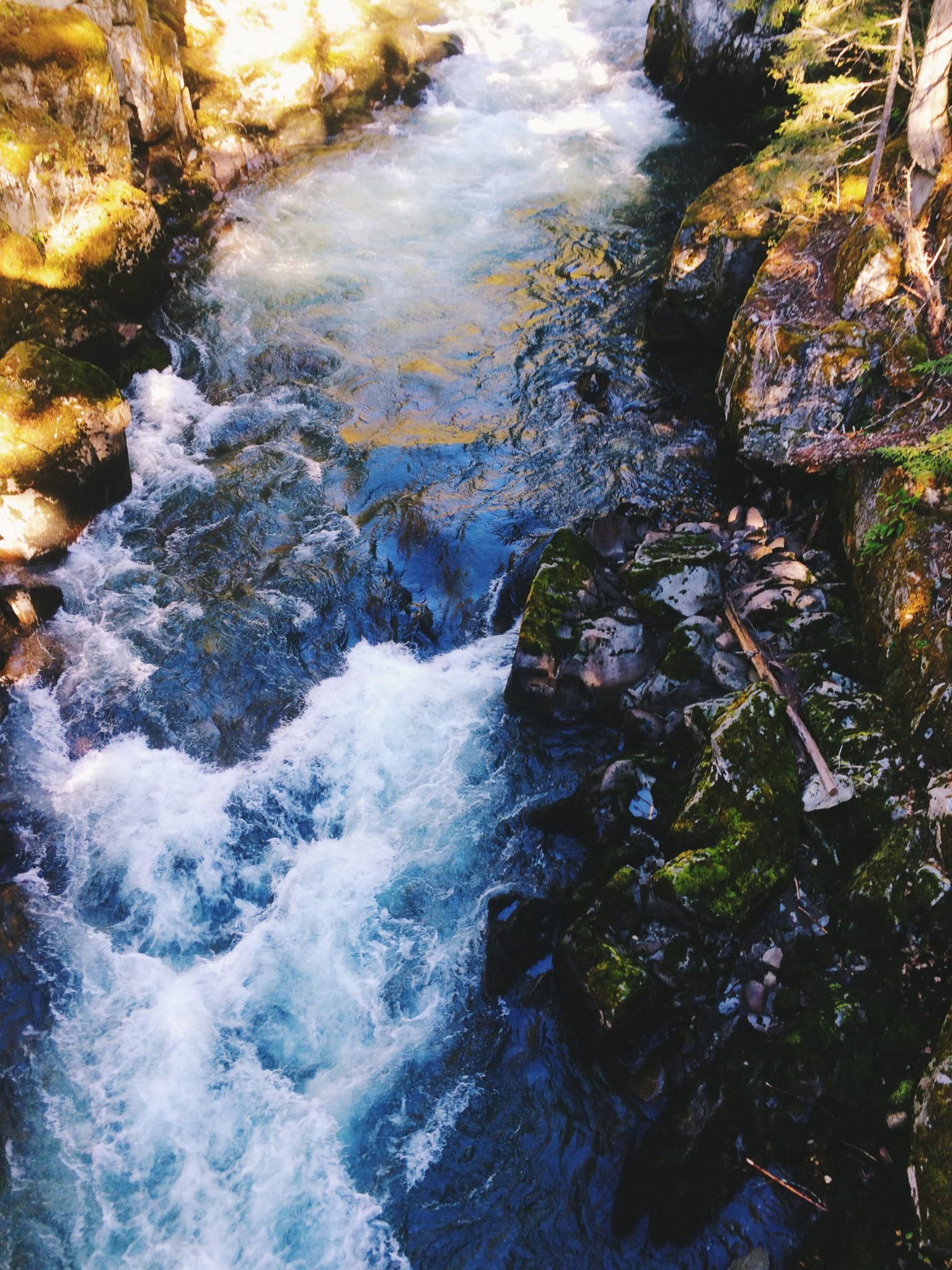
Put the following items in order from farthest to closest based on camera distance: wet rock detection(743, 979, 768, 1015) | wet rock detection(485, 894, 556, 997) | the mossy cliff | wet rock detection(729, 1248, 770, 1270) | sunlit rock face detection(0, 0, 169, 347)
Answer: sunlit rock face detection(0, 0, 169, 347) < the mossy cliff < wet rock detection(485, 894, 556, 997) < wet rock detection(743, 979, 768, 1015) < wet rock detection(729, 1248, 770, 1270)

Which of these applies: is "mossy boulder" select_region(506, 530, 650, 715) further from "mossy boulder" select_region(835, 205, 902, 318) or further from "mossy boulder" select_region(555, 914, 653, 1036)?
Result: "mossy boulder" select_region(835, 205, 902, 318)

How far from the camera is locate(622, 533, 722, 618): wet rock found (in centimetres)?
844

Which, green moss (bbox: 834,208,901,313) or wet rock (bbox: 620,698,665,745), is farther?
green moss (bbox: 834,208,901,313)

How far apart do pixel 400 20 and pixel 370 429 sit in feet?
52.6

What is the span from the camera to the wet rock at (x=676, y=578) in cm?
844

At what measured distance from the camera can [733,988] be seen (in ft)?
19.8

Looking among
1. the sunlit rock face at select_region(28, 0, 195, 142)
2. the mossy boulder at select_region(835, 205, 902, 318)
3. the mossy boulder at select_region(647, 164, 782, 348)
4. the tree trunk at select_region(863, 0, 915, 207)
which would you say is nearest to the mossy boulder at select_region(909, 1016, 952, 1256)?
the mossy boulder at select_region(835, 205, 902, 318)

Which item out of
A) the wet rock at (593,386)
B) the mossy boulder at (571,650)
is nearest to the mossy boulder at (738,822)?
the mossy boulder at (571,650)

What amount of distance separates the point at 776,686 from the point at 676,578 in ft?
5.53

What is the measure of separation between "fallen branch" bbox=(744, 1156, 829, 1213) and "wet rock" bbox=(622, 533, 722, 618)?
190 inches

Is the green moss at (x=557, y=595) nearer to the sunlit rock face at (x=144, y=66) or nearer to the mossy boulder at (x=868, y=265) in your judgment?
the mossy boulder at (x=868, y=265)

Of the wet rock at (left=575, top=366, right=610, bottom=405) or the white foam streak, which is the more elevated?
the wet rock at (left=575, top=366, right=610, bottom=405)

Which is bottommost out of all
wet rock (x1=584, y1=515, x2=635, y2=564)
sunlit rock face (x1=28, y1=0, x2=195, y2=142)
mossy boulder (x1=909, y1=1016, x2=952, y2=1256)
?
mossy boulder (x1=909, y1=1016, x2=952, y2=1256)

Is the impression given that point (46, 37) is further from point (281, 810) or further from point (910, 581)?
point (910, 581)
